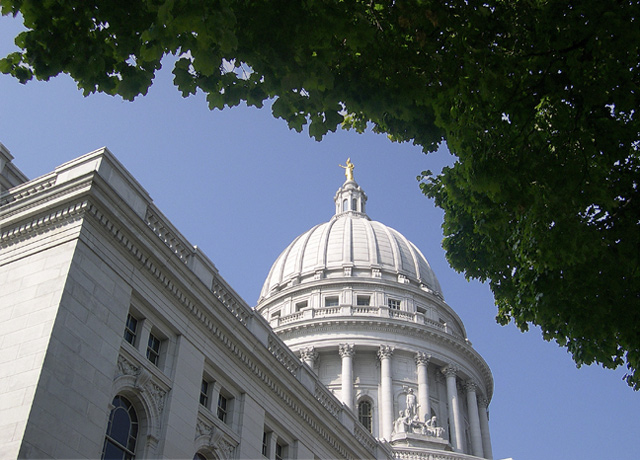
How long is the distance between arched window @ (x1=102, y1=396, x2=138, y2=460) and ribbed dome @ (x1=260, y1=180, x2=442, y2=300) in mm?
47955

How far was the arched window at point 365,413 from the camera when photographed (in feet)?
190

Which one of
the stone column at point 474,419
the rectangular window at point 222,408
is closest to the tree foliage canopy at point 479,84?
the rectangular window at point 222,408

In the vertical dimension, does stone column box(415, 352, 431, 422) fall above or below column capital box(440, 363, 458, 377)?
below

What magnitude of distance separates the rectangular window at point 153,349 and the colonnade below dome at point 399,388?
122 ft

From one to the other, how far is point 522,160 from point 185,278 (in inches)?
479

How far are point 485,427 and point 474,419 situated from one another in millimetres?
2593

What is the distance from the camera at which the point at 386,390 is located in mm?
58094

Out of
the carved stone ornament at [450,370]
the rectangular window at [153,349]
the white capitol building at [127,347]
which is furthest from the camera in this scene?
the carved stone ornament at [450,370]

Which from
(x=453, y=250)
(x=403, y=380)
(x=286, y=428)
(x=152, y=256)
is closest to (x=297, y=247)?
(x=403, y=380)

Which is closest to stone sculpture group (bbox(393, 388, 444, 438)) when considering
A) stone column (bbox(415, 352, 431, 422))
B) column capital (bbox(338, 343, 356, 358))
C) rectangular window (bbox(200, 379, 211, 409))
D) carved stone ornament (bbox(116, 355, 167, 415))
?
stone column (bbox(415, 352, 431, 422))

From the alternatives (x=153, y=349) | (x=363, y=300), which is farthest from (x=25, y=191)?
(x=363, y=300)

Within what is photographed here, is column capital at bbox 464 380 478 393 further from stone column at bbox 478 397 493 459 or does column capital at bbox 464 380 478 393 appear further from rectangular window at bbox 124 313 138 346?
rectangular window at bbox 124 313 138 346

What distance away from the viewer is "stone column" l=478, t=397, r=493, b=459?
6231cm

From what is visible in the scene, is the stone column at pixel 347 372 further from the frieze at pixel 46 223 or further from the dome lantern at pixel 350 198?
the frieze at pixel 46 223
